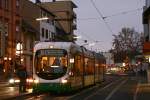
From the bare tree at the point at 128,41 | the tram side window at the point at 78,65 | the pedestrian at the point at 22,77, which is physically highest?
the bare tree at the point at 128,41

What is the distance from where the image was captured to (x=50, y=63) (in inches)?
1222

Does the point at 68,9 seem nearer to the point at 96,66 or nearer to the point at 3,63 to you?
the point at 3,63

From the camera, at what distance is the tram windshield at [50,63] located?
30750mm

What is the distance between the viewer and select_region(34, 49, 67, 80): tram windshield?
30750mm

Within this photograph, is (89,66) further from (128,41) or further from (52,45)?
(128,41)

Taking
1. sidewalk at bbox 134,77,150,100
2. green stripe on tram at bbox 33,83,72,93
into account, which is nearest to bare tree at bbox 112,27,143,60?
sidewalk at bbox 134,77,150,100

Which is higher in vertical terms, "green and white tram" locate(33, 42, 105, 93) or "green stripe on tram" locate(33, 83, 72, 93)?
"green and white tram" locate(33, 42, 105, 93)

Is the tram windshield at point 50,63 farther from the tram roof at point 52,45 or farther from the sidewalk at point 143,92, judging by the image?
the sidewalk at point 143,92

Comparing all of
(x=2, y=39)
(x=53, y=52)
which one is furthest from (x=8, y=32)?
(x=53, y=52)

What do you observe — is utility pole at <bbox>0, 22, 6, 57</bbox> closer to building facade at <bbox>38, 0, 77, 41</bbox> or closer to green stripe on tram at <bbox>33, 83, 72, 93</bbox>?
green stripe on tram at <bbox>33, 83, 72, 93</bbox>

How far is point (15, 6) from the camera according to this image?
6762 centimetres

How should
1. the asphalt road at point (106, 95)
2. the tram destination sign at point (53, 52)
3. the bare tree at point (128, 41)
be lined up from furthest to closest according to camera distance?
1. the bare tree at point (128, 41)
2. the tram destination sign at point (53, 52)
3. the asphalt road at point (106, 95)

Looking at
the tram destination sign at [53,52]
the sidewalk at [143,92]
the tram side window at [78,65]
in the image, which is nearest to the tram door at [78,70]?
the tram side window at [78,65]

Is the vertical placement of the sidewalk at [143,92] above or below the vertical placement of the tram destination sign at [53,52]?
below
